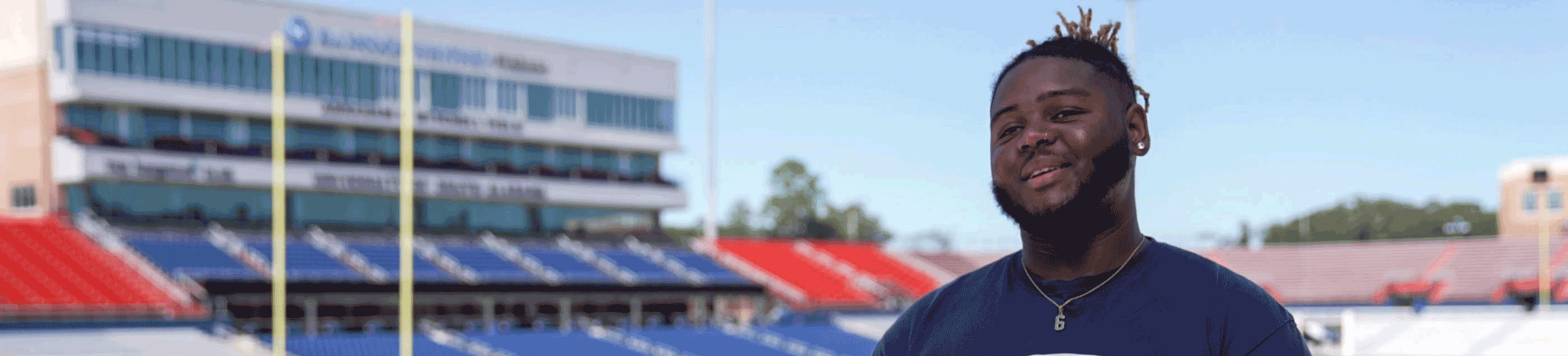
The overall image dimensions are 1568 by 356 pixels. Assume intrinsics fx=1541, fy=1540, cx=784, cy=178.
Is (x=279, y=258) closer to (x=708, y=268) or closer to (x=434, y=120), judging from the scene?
(x=434, y=120)

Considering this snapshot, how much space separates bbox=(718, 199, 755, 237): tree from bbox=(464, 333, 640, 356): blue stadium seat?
4578 cm

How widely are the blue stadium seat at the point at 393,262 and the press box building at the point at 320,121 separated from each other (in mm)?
1488

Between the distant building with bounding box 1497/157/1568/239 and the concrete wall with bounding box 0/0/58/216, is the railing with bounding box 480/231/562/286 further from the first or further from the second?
the distant building with bounding box 1497/157/1568/239

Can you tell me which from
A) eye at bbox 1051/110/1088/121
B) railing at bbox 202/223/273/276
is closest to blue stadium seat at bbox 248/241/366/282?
railing at bbox 202/223/273/276

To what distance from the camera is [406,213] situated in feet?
85.5

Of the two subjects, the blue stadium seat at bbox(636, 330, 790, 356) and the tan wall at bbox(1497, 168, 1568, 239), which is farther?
the tan wall at bbox(1497, 168, 1568, 239)

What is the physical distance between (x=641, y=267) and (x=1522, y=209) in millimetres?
36882

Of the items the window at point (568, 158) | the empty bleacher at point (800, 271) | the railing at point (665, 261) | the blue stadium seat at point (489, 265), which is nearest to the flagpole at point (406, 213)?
the blue stadium seat at point (489, 265)

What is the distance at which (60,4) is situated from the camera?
29.5 metres

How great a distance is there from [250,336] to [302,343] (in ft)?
2.88

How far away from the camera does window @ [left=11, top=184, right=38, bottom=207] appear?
101ft

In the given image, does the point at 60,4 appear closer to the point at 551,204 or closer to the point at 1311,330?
the point at 551,204

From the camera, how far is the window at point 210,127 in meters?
32.5

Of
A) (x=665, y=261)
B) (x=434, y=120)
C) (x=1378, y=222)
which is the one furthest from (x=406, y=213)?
(x=1378, y=222)
